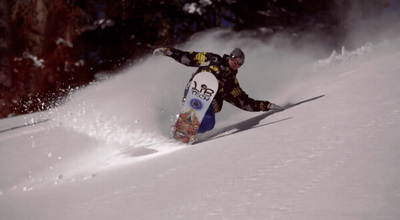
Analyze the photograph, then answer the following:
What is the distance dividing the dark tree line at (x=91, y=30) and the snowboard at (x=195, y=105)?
991cm

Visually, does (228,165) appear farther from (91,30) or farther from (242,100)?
(91,30)

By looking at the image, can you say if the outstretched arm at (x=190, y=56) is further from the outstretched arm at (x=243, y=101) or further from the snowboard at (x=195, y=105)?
the outstretched arm at (x=243, y=101)

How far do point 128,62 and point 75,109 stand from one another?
7.25 meters

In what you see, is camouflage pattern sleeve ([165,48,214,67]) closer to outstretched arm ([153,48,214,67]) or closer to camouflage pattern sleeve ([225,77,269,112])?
outstretched arm ([153,48,214,67])

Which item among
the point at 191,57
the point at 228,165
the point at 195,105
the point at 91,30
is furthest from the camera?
the point at 91,30

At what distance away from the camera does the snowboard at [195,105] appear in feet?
16.3

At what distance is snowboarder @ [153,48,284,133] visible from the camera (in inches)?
201

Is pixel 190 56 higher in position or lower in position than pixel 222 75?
higher

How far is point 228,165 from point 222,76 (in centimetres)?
233

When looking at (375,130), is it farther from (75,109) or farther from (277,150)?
(75,109)

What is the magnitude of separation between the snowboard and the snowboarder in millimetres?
132

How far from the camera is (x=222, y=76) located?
16.8 feet

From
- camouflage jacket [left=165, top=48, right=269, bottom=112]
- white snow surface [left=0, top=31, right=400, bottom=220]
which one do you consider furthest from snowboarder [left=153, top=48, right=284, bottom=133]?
white snow surface [left=0, top=31, right=400, bottom=220]

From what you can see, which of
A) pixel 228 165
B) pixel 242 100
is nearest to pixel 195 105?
pixel 242 100
